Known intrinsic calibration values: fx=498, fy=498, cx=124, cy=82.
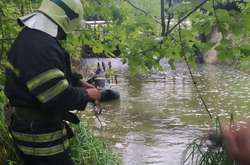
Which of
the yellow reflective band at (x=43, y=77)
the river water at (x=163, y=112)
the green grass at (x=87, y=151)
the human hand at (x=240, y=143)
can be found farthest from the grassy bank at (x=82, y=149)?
the human hand at (x=240, y=143)

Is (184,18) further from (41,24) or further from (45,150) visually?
(45,150)

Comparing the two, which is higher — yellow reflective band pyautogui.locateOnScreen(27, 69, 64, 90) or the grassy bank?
yellow reflective band pyautogui.locateOnScreen(27, 69, 64, 90)

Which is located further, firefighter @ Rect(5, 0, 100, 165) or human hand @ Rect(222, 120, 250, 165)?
firefighter @ Rect(5, 0, 100, 165)

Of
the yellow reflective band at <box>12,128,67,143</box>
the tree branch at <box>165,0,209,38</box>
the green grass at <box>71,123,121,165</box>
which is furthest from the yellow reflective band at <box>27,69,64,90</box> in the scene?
the green grass at <box>71,123,121,165</box>

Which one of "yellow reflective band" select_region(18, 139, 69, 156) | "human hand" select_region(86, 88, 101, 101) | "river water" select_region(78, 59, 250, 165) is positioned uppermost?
"human hand" select_region(86, 88, 101, 101)

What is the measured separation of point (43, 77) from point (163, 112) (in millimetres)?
7899

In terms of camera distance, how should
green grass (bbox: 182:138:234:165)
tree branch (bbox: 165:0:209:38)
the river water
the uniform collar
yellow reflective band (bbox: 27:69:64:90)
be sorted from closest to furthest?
yellow reflective band (bbox: 27:69:64:90) < the uniform collar < tree branch (bbox: 165:0:209:38) < green grass (bbox: 182:138:234:165) < the river water

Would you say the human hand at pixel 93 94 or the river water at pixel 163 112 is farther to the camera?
the river water at pixel 163 112

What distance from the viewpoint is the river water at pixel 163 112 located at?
305 inches

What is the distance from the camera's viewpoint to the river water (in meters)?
7.76

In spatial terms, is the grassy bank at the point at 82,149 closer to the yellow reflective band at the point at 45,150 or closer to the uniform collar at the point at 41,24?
the yellow reflective band at the point at 45,150

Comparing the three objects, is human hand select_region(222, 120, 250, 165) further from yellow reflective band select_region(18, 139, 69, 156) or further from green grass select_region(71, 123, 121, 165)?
green grass select_region(71, 123, 121, 165)

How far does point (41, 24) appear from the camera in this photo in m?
3.00

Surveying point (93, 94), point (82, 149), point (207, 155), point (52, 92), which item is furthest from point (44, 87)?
point (82, 149)
